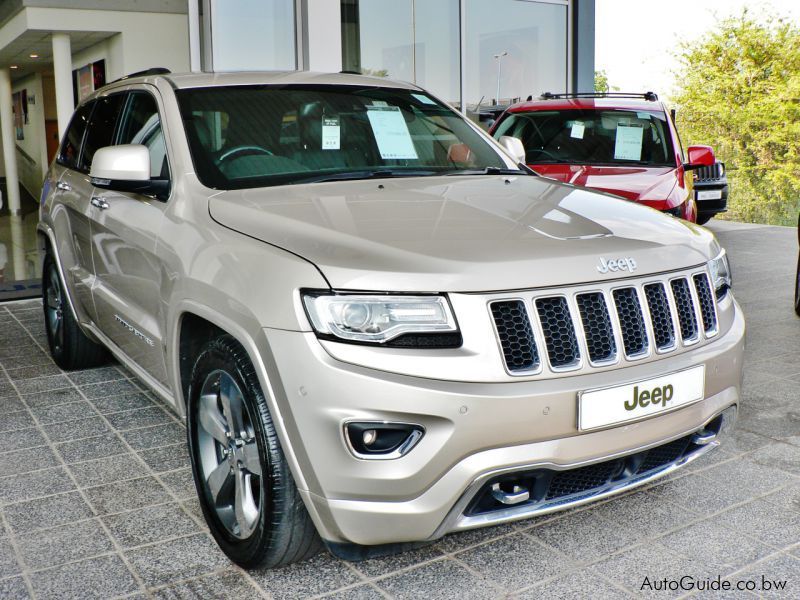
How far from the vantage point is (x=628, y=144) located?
7793 mm

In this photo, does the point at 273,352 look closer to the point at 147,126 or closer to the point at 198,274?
the point at 198,274

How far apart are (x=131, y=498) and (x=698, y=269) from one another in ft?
7.20

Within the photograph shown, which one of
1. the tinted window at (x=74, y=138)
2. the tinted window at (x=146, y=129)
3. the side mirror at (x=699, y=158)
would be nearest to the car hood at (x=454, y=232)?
the tinted window at (x=146, y=129)

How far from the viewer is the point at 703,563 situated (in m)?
2.74

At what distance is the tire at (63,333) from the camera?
4.88 meters

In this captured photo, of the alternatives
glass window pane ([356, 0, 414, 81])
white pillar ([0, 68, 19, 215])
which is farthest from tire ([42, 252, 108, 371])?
white pillar ([0, 68, 19, 215])

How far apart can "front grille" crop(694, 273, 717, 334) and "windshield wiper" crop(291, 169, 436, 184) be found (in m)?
1.16

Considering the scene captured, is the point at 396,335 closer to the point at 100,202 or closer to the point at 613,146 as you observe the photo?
the point at 100,202

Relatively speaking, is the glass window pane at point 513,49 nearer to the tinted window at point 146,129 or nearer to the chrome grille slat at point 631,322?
the tinted window at point 146,129

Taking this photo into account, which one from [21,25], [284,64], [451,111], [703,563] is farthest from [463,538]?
[21,25]

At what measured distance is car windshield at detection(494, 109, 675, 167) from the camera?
7750mm

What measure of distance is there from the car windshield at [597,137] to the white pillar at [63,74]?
822cm

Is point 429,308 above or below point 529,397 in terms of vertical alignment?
above

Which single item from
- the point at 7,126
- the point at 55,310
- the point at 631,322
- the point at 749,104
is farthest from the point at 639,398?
the point at 749,104
